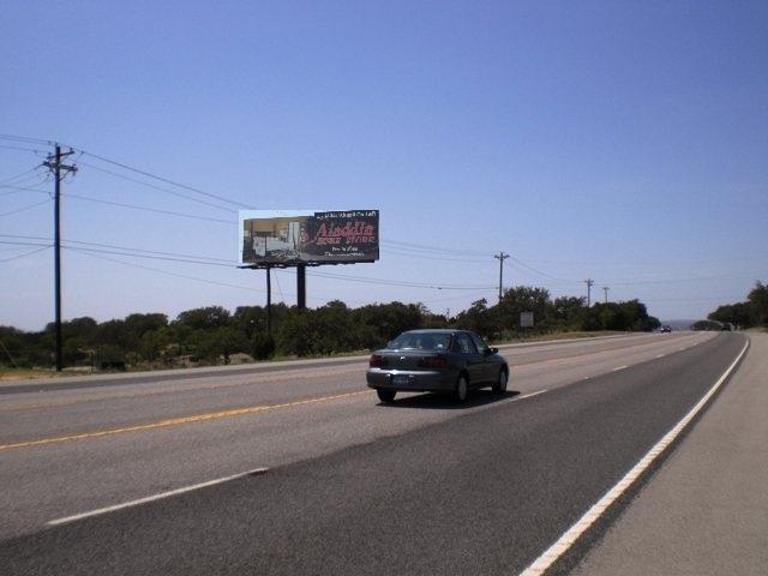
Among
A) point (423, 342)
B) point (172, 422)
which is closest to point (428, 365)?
point (423, 342)

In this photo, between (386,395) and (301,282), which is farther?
(301,282)

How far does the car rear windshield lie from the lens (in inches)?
725

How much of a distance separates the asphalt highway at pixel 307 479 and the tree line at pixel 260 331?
1368 inches

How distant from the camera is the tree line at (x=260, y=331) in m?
65.5

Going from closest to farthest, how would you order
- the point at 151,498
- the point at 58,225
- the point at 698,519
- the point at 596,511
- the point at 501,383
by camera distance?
the point at 698,519, the point at 596,511, the point at 151,498, the point at 501,383, the point at 58,225

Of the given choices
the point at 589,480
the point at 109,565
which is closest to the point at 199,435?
the point at 589,480

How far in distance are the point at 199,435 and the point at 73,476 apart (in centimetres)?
346

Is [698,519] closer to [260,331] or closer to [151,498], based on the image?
[151,498]

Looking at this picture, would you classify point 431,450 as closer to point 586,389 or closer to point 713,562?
point 713,562

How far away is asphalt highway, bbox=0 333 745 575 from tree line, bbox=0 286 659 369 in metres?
34.8

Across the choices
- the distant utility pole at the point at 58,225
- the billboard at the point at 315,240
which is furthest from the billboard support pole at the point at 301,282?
the distant utility pole at the point at 58,225

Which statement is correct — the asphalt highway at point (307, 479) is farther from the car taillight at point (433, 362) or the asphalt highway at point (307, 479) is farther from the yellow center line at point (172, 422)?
the car taillight at point (433, 362)

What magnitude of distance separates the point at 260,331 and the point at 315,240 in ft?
32.0

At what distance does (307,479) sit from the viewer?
956 centimetres
